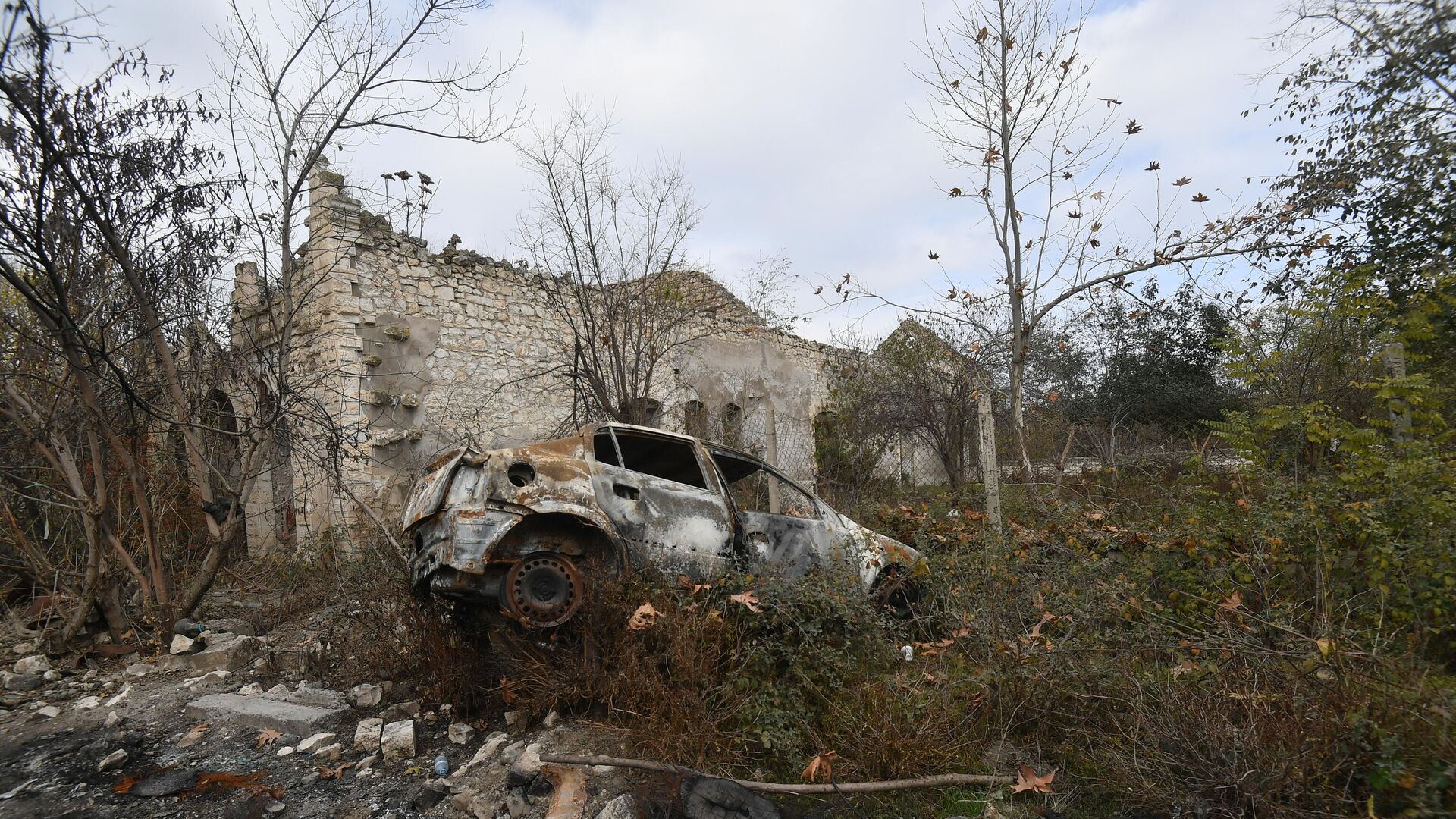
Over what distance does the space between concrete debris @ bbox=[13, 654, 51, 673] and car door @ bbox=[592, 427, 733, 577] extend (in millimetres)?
4559

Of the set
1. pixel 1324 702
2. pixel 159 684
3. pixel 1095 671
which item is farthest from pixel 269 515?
pixel 1324 702

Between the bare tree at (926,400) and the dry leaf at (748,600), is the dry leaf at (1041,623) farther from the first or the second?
the bare tree at (926,400)

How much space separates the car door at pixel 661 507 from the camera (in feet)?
16.4

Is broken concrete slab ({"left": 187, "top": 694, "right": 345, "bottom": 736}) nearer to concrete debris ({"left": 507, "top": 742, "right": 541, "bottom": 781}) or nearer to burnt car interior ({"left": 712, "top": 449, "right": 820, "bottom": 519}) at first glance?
concrete debris ({"left": 507, "top": 742, "right": 541, "bottom": 781})

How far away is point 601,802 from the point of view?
352 centimetres

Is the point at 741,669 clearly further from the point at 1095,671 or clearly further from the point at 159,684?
the point at 159,684

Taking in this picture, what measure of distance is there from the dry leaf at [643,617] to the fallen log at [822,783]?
0.67 meters

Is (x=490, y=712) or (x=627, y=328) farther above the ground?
(x=627, y=328)

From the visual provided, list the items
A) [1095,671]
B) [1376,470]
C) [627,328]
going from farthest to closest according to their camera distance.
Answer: [627,328]
[1376,470]
[1095,671]

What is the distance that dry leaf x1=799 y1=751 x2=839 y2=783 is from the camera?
11.4 ft

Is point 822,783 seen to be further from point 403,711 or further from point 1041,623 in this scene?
point 403,711

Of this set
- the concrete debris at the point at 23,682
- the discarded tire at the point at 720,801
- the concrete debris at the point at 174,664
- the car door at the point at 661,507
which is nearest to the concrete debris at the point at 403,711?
the car door at the point at 661,507

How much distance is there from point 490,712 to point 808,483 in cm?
814

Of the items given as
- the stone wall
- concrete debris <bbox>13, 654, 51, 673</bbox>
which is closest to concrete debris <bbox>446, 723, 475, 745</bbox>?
concrete debris <bbox>13, 654, 51, 673</bbox>
